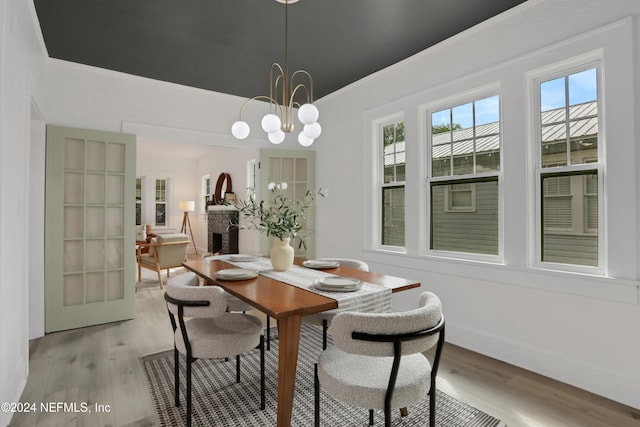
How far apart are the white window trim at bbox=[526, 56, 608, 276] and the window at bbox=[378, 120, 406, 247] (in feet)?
4.52

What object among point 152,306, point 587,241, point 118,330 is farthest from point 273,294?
point 152,306

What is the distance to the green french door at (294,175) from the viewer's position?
4840 millimetres

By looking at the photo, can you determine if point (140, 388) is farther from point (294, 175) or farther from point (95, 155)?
point (294, 175)

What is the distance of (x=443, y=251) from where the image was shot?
11.1ft

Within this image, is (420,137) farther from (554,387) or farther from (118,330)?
(118,330)

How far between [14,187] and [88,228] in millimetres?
1780

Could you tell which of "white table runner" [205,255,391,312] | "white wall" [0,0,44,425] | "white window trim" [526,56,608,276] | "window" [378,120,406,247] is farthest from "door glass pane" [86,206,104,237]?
"white window trim" [526,56,608,276]

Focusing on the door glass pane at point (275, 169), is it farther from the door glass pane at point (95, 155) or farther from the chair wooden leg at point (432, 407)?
the chair wooden leg at point (432, 407)

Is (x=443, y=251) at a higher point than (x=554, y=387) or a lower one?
higher

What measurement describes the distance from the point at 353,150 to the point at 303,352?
252 centimetres

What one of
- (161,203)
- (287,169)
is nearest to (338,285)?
(287,169)

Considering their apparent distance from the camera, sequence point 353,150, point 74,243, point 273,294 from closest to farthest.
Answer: point 273,294, point 74,243, point 353,150

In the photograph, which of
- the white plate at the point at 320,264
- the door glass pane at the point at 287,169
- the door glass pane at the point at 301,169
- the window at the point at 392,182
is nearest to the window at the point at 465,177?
the window at the point at 392,182

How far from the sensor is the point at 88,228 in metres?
3.66
